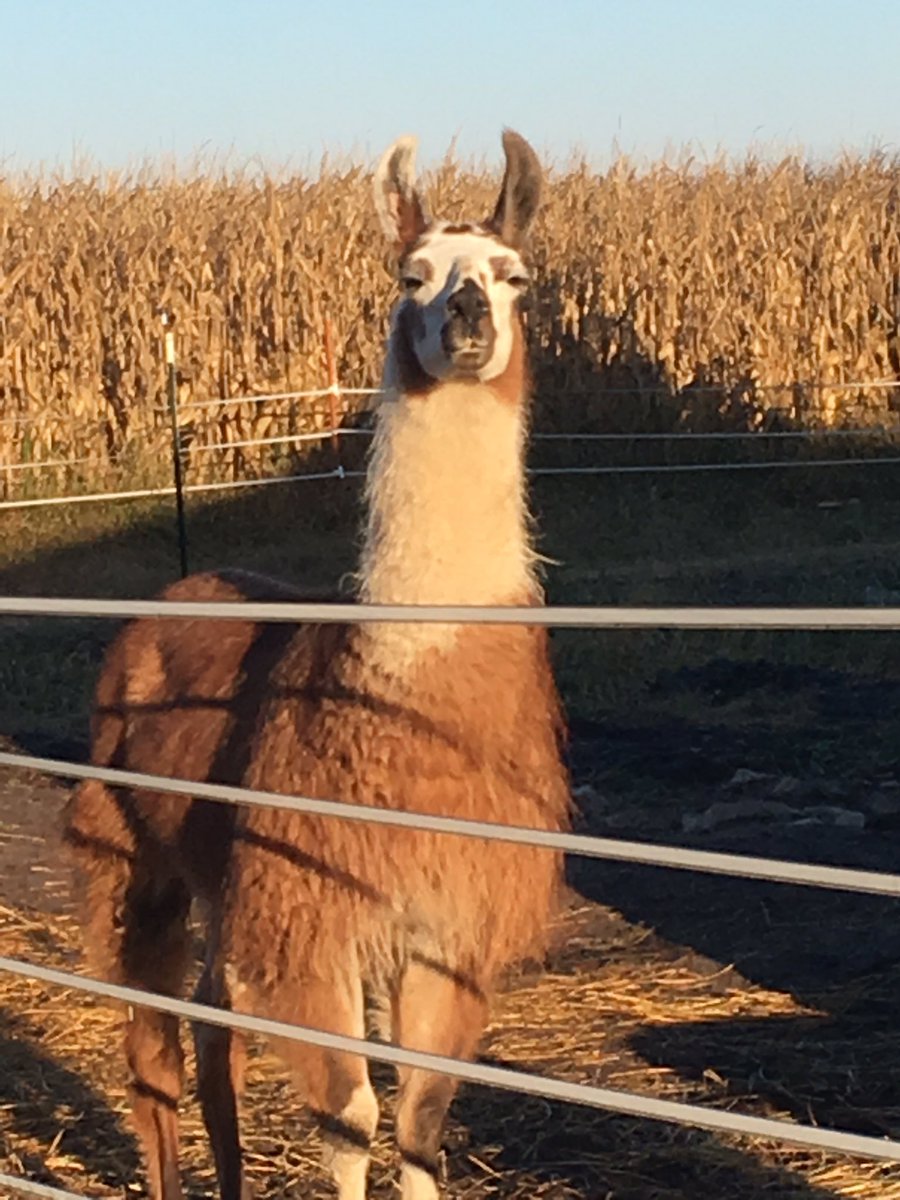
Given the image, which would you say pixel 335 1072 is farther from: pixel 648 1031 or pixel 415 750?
pixel 648 1031

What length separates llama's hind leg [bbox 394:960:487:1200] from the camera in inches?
159

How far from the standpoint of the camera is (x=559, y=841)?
2.66 metres

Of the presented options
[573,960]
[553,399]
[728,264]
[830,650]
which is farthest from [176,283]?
[573,960]

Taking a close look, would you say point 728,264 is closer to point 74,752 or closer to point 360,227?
point 360,227

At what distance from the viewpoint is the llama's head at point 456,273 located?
400 cm

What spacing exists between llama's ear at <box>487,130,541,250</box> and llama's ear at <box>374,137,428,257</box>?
18 cm

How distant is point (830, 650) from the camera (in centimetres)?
1063

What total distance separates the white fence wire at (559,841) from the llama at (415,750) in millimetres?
525

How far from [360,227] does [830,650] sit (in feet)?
28.1

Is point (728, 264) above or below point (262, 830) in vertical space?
above

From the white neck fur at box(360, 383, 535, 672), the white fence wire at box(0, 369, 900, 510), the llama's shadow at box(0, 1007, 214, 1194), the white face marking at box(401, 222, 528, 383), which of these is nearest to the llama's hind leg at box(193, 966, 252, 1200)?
the llama's shadow at box(0, 1007, 214, 1194)

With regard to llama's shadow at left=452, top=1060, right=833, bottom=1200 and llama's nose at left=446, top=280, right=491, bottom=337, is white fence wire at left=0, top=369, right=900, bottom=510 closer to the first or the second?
llama's shadow at left=452, top=1060, right=833, bottom=1200

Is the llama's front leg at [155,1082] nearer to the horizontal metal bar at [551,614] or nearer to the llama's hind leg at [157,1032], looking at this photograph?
the llama's hind leg at [157,1032]

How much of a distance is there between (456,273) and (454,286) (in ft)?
0.24
